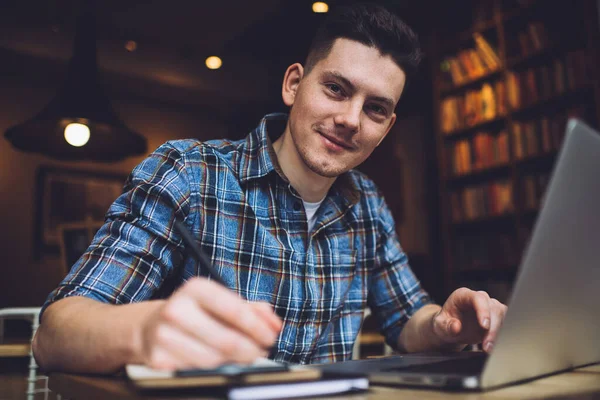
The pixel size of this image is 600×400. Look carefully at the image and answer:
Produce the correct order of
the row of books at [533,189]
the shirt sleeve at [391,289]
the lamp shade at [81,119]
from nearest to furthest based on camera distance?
1. the shirt sleeve at [391,289]
2. the lamp shade at [81,119]
3. the row of books at [533,189]

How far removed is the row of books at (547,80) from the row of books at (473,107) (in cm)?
9

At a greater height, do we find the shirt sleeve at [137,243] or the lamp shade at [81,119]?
the lamp shade at [81,119]

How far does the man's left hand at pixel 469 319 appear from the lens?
0.86 m

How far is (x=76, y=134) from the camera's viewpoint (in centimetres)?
274

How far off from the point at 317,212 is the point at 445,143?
3.22 metres

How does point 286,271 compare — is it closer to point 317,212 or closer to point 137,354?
point 317,212

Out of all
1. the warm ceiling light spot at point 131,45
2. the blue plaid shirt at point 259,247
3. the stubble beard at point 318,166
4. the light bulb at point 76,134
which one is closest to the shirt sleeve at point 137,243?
the blue plaid shirt at point 259,247

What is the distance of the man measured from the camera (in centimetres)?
82

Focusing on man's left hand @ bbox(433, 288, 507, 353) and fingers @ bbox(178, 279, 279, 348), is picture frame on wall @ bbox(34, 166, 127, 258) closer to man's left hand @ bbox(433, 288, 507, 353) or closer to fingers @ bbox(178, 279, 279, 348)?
man's left hand @ bbox(433, 288, 507, 353)

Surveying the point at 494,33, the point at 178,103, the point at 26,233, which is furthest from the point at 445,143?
the point at 26,233

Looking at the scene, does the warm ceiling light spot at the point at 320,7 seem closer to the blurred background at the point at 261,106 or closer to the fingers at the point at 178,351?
the blurred background at the point at 261,106

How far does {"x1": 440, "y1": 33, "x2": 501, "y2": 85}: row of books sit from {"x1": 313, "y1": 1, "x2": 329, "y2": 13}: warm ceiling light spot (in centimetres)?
108

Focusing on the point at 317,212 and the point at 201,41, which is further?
the point at 201,41

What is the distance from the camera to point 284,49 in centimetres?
526
